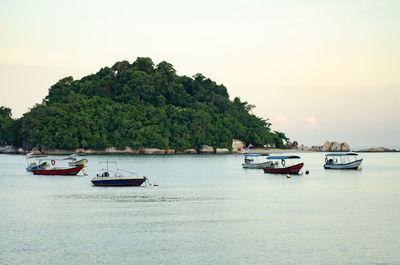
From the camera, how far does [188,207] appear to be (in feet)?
172

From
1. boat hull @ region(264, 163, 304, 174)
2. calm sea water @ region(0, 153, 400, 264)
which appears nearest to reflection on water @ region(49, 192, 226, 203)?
calm sea water @ region(0, 153, 400, 264)

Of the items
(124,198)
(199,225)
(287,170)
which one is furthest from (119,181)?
(287,170)

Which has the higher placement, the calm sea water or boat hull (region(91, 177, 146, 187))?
boat hull (region(91, 177, 146, 187))

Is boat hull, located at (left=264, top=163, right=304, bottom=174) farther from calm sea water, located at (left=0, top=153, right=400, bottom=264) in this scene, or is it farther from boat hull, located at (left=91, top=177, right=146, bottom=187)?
boat hull, located at (left=91, top=177, right=146, bottom=187)

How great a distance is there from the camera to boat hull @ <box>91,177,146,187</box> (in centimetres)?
7081

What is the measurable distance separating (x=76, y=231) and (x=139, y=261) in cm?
1038

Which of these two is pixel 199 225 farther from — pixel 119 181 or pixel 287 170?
pixel 287 170

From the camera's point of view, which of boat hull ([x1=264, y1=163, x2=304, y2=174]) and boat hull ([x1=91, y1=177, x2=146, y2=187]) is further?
boat hull ([x1=264, y1=163, x2=304, y2=174])

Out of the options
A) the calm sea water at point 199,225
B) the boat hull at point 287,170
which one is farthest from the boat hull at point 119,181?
the boat hull at point 287,170

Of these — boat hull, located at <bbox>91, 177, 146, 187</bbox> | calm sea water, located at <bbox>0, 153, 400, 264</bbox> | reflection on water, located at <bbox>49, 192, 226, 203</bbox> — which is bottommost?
calm sea water, located at <bbox>0, 153, 400, 264</bbox>

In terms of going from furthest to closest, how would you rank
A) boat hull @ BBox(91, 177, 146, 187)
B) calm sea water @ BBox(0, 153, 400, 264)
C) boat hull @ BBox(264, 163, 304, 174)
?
boat hull @ BBox(264, 163, 304, 174)
boat hull @ BBox(91, 177, 146, 187)
calm sea water @ BBox(0, 153, 400, 264)

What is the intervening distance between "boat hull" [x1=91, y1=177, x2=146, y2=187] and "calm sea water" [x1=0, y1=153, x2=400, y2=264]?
0.82 m

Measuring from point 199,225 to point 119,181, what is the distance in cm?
3146

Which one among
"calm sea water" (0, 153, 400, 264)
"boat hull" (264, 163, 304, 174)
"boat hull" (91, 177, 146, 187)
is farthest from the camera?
"boat hull" (264, 163, 304, 174)
